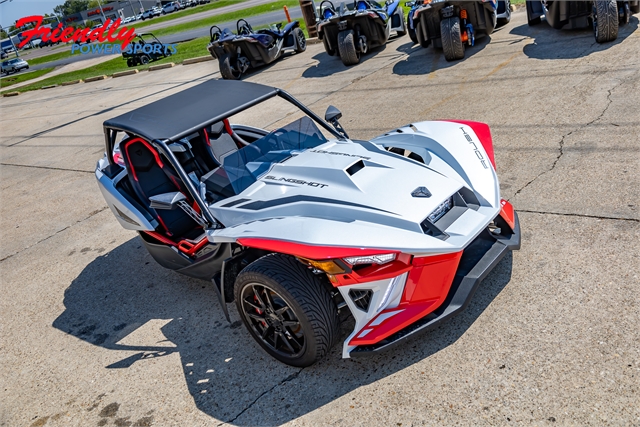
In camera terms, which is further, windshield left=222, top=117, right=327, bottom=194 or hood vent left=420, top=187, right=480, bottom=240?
windshield left=222, top=117, right=327, bottom=194

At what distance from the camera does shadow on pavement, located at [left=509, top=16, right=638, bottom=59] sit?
8.30 meters

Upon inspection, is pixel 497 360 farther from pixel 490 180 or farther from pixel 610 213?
pixel 610 213

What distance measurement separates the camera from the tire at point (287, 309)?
325 centimetres

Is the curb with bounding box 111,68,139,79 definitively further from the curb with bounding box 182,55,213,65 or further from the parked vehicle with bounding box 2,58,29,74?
the parked vehicle with bounding box 2,58,29,74

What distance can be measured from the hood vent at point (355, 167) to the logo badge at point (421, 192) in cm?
47

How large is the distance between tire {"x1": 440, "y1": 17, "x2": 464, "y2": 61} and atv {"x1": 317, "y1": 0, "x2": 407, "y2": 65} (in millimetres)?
2138

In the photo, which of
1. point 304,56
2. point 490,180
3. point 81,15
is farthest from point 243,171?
point 81,15

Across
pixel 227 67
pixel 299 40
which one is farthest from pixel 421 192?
pixel 299 40

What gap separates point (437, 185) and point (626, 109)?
362cm

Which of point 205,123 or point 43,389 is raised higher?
point 205,123

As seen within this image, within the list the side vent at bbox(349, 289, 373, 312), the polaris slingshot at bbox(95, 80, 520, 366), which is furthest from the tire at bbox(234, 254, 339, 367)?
the side vent at bbox(349, 289, 373, 312)

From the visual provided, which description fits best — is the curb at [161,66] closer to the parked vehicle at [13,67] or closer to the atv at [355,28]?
the atv at [355,28]

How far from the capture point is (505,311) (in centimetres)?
362

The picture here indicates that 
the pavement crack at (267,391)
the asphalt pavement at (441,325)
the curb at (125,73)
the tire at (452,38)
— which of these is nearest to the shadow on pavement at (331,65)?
the tire at (452,38)
